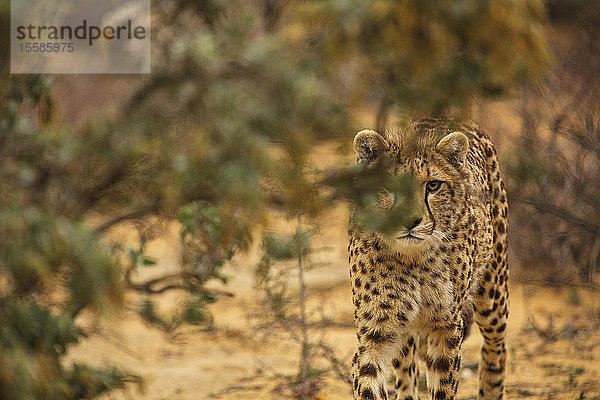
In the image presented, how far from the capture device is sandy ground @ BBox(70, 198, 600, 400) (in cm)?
656

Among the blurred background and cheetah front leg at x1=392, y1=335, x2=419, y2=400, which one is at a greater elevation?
the blurred background

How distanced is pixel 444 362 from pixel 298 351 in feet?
7.98

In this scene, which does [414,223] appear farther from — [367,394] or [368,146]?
[367,394]

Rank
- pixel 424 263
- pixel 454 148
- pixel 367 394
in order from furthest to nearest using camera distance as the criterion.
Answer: pixel 454 148, pixel 424 263, pixel 367 394

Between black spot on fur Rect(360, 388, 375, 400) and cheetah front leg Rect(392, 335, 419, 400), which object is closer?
black spot on fur Rect(360, 388, 375, 400)

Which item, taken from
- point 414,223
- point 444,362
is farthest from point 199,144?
point 444,362

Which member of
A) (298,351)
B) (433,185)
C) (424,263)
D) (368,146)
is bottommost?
(298,351)

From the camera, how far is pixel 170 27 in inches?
163

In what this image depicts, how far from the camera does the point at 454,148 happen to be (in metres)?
5.16

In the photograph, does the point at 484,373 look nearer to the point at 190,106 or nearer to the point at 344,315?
the point at 344,315

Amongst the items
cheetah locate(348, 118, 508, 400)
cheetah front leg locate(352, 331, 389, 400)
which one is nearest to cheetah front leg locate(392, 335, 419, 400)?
cheetah locate(348, 118, 508, 400)

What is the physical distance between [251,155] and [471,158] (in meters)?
3.06

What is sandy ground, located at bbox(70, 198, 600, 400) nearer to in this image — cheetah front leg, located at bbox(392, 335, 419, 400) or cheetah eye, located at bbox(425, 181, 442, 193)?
cheetah front leg, located at bbox(392, 335, 419, 400)

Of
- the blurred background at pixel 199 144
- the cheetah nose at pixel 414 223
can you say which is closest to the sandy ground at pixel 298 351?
the cheetah nose at pixel 414 223
